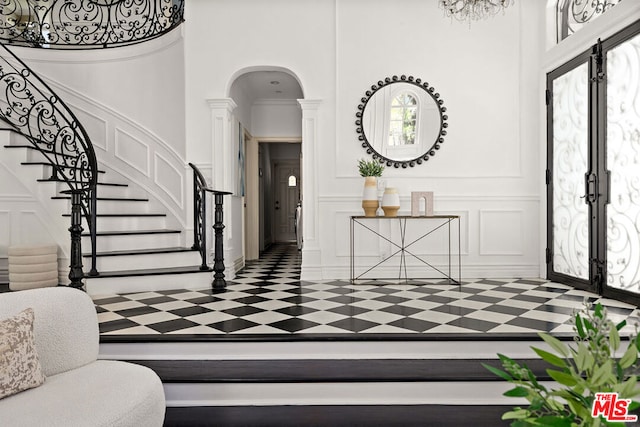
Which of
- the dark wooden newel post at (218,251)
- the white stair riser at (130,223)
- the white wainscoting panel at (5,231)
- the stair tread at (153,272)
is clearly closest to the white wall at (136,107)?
the white stair riser at (130,223)

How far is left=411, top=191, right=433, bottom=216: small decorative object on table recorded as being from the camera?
194 inches

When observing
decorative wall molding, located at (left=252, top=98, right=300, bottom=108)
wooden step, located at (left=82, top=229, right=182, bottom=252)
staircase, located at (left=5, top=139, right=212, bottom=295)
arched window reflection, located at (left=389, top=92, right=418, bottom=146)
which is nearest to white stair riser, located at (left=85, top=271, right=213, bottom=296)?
staircase, located at (left=5, top=139, right=212, bottom=295)

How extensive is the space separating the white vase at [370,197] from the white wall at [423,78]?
0.34 metres

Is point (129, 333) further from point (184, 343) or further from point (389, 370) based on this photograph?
point (389, 370)

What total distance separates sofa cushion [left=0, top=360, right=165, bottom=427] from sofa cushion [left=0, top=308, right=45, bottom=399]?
4 cm

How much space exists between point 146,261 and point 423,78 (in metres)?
3.84

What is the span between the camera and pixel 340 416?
2529 mm

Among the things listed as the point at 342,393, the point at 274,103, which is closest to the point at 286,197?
the point at 274,103

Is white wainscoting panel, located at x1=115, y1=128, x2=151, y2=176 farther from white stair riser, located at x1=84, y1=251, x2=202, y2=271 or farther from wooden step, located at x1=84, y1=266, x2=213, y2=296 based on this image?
wooden step, located at x1=84, y1=266, x2=213, y2=296

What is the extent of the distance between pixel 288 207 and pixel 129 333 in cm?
973

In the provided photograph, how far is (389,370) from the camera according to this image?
270cm

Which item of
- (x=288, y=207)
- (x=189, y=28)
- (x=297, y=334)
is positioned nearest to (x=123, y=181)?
(x=189, y=28)

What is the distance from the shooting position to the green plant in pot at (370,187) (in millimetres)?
4988

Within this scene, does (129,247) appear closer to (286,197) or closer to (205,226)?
(205,226)
